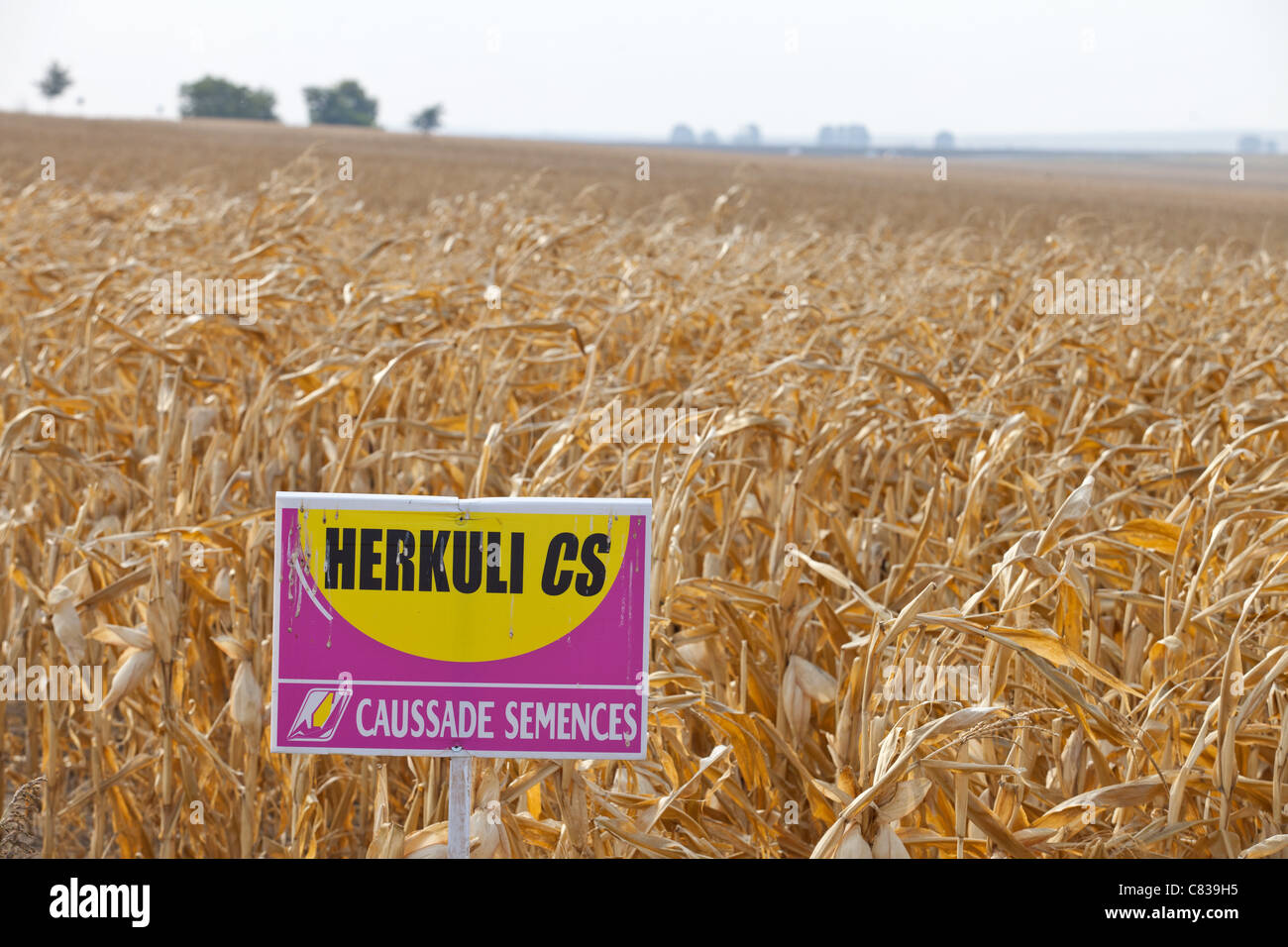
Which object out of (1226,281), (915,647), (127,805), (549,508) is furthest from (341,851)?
(1226,281)

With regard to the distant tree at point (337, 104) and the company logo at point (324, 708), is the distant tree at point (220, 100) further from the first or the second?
the company logo at point (324, 708)

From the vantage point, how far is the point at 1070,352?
3.43 m

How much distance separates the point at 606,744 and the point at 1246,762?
1027 millimetres

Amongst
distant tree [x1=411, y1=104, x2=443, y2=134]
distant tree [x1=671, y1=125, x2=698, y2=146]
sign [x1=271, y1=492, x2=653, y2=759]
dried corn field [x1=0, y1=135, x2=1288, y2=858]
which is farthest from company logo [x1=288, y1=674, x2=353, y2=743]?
distant tree [x1=671, y1=125, x2=698, y2=146]

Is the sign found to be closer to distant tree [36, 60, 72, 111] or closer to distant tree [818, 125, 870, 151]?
distant tree [36, 60, 72, 111]

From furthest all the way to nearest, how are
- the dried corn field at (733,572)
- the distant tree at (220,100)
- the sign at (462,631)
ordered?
the distant tree at (220,100) → the dried corn field at (733,572) → the sign at (462,631)

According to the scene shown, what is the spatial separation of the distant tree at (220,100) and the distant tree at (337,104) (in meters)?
3.81

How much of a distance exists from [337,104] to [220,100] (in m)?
8.98

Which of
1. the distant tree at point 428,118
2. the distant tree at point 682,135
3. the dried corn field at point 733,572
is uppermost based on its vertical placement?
the distant tree at point 682,135

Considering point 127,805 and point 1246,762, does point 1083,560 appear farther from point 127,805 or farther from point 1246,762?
point 127,805

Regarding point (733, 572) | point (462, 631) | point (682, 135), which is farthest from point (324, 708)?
point (682, 135)

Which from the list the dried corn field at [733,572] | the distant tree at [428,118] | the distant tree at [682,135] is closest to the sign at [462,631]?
the dried corn field at [733,572]

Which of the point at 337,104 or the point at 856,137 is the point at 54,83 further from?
the point at 856,137

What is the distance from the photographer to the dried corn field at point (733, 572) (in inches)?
50.5
